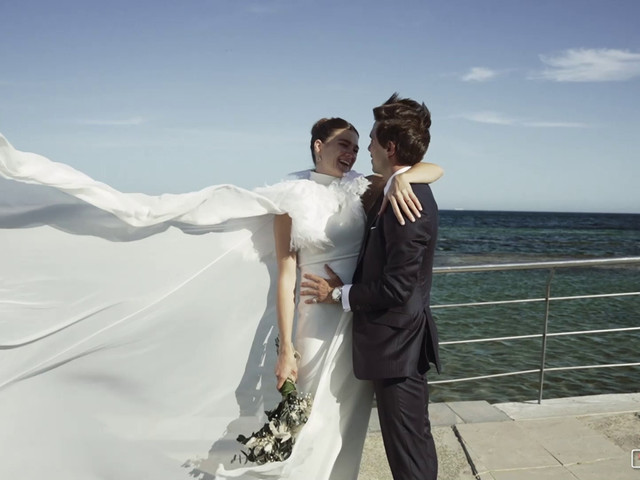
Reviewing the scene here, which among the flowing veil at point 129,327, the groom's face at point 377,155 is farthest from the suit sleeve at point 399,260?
the flowing veil at point 129,327

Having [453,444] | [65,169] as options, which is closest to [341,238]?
[65,169]

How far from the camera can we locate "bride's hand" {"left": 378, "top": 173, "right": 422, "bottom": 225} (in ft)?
7.45

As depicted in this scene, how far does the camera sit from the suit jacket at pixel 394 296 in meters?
2.31

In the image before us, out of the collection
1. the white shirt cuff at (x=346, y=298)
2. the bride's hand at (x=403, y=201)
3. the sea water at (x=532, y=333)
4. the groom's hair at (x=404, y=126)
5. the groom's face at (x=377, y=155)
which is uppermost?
the groom's hair at (x=404, y=126)

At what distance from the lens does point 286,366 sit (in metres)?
2.58

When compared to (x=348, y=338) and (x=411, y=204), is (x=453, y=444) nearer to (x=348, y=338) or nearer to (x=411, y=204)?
(x=348, y=338)

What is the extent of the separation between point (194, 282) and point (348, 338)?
762 mm

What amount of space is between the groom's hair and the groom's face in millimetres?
25

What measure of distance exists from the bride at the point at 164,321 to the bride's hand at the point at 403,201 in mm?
336

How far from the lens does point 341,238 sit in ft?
8.57

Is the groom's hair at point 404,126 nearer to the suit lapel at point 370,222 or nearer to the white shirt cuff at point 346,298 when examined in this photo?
the suit lapel at point 370,222

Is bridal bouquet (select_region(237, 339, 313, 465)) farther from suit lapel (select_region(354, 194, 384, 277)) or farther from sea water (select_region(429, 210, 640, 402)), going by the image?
sea water (select_region(429, 210, 640, 402))

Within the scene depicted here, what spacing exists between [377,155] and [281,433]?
1202 millimetres

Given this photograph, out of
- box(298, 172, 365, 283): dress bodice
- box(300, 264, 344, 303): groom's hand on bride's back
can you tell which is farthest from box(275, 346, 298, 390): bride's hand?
box(298, 172, 365, 283): dress bodice
